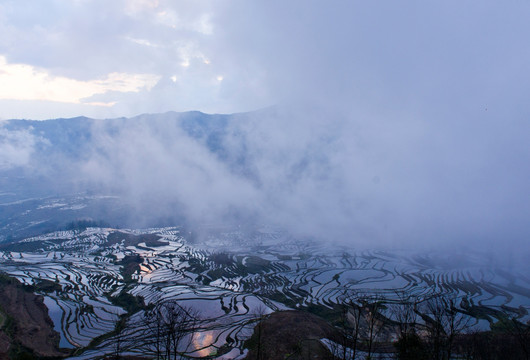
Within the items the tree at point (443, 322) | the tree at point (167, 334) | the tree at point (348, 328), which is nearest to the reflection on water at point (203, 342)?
the tree at point (167, 334)

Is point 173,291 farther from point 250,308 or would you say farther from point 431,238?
point 431,238

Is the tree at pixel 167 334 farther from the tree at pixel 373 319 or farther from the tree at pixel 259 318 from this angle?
the tree at pixel 373 319

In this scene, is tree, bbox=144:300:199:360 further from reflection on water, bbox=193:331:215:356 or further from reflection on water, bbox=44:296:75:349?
reflection on water, bbox=44:296:75:349

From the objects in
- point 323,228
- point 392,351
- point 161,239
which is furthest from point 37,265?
point 323,228

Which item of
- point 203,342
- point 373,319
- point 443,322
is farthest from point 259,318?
point 443,322

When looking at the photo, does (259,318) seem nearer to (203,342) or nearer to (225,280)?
(203,342)

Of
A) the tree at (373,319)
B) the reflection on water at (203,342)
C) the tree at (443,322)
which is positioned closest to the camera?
the tree at (443,322)

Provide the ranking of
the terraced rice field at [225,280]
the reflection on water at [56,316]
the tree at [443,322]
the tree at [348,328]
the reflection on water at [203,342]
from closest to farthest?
the tree at [443,322]
the tree at [348,328]
the reflection on water at [203,342]
the reflection on water at [56,316]
the terraced rice field at [225,280]

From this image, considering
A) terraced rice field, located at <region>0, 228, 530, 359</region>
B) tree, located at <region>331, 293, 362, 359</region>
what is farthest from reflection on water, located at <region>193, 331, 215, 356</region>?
tree, located at <region>331, 293, 362, 359</region>
